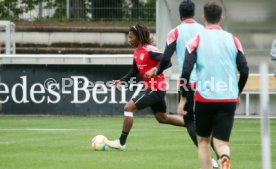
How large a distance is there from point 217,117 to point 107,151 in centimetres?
541

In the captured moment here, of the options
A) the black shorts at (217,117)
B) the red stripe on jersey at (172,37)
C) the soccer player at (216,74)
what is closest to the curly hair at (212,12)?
the soccer player at (216,74)

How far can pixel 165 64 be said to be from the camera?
12.6 m

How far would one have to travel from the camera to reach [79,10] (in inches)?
1297

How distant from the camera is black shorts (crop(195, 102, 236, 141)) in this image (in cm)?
990

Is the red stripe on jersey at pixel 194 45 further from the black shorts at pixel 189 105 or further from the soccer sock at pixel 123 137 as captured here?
the soccer sock at pixel 123 137

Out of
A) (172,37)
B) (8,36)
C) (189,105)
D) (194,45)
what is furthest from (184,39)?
(8,36)

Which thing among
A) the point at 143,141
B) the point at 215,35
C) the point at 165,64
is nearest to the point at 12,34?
the point at 143,141

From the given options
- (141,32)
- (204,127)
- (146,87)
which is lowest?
(146,87)

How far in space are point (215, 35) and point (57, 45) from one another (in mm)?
22420

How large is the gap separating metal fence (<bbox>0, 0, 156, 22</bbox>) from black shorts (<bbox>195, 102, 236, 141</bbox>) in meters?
21.8

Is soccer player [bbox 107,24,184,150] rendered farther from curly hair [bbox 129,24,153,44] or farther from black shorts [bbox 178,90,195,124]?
black shorts [bbox 178,90,195,124]

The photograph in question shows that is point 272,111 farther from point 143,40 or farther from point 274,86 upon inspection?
point 143,40

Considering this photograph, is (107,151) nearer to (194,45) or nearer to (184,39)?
(184,39)

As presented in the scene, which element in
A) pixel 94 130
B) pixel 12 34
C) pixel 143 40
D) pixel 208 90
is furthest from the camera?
pixel 12 34
